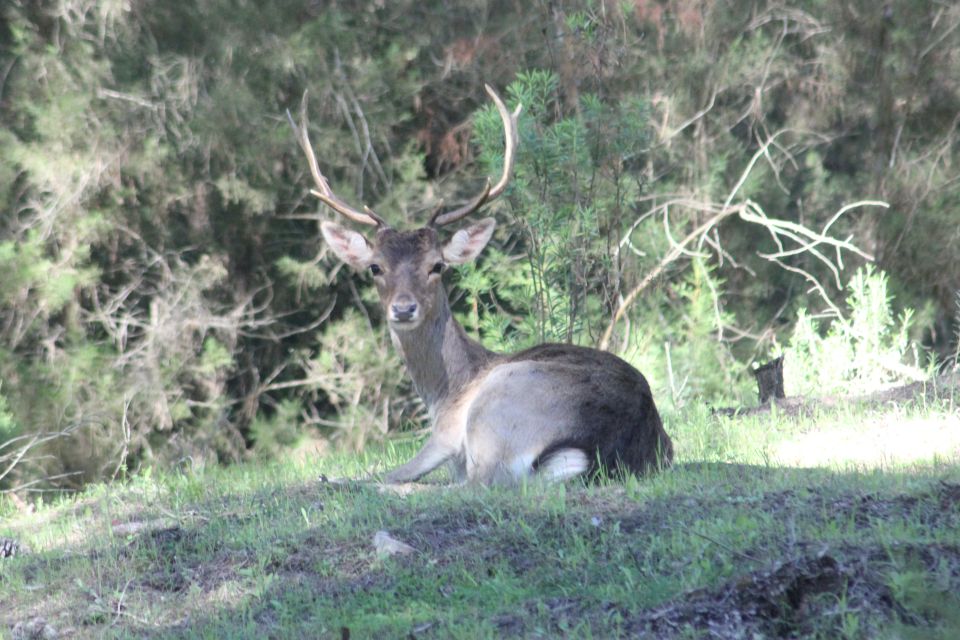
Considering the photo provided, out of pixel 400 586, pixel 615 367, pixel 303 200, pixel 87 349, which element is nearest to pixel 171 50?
pixel 303 200

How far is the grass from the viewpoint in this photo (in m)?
4.84

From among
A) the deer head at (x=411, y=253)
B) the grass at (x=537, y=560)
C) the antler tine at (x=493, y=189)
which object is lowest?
the grass at (x=537, y=560)

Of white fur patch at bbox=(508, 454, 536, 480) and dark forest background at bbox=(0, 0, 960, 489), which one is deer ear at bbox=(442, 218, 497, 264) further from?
dark forest background at bbox=(0, 0, 960, 489)

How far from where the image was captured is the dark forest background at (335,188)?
591 inches

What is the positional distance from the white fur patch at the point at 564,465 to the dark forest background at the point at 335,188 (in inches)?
234

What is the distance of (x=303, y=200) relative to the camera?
16500 mm

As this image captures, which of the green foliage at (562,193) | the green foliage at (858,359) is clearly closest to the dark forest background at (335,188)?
the green foliage at (562,193)

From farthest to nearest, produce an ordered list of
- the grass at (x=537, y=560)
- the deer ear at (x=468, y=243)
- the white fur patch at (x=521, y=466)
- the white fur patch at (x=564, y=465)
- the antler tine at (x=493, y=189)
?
the deer ear at (x=468, y=243) → the antler tine at (x=493, y=189) → the white fur patch at (x=521, y=466) → the white fur patch at (x=564, y=465) → the grass at (x=537, y=560)

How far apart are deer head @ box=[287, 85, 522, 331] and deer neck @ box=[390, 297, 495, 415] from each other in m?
0.11

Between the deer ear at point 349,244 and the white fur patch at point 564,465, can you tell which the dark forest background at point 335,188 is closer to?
the deer ear at point 349,244

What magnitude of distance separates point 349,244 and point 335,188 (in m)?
7.02

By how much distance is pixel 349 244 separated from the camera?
9117 mm

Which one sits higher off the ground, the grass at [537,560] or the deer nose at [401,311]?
the deer nose at [401,311]

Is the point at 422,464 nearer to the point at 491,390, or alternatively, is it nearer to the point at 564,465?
the point at 491,390
